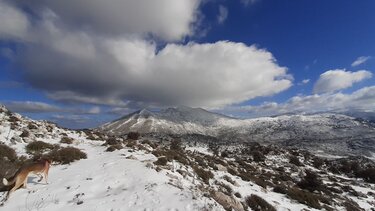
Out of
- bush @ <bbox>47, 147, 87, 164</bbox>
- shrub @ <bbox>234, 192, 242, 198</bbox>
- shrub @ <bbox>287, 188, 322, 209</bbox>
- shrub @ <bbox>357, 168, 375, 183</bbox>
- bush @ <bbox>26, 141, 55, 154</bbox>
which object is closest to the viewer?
bush @ <bbox>47, 147, 87, 164</bbox>

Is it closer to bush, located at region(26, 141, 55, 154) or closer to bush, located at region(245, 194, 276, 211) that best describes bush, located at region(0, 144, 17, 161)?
bush, located at region(26, 141, 55, 154)


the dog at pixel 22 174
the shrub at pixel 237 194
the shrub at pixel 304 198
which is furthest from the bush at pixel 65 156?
the shrub at pixel 304 198

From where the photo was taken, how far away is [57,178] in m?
14.7

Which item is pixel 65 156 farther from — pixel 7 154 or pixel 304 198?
pixel 304 198

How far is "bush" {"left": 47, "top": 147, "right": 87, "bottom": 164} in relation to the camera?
18712 mm

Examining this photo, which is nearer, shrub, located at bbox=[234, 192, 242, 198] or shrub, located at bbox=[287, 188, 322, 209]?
shrub, located at bbox=[234, 192, 242, 198]

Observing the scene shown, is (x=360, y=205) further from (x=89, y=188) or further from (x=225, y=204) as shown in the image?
(x=89, y=188)

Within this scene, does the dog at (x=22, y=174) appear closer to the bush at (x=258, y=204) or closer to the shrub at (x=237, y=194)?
the shrub at (x=237, y=194)

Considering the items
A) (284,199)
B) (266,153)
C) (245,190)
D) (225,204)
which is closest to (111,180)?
(225,204)

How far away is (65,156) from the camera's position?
19328mm

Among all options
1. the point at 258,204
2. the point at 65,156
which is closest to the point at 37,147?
the point at 65,156

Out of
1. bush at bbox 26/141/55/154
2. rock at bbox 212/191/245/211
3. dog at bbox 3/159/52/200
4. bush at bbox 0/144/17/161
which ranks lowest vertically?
rock at bbox 212/191/245/211

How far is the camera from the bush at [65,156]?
737 inches

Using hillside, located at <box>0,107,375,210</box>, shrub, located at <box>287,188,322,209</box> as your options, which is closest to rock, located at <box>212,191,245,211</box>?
hillside, located at <box>0,107,375,210</box>
